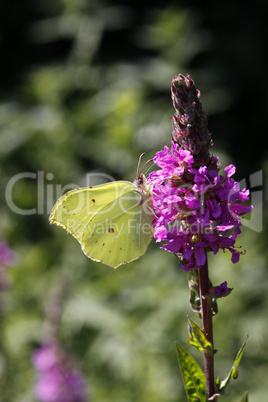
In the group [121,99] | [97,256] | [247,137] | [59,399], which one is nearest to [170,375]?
[59,399]

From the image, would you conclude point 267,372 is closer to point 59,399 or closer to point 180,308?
point 180,308

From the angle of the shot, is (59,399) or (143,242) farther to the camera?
(59,399)

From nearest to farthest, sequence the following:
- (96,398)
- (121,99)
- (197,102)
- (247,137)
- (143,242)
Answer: (197,102) < (143,242) < (96,398) < (121,99) < (247,137)

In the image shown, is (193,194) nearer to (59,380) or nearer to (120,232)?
(120,232)

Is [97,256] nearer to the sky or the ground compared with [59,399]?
nearer to the sky

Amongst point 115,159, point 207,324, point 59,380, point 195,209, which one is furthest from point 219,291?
point 115,159

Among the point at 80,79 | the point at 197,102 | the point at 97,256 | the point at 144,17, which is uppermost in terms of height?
the point at 144,17

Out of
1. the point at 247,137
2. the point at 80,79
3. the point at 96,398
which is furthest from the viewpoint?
the point at 247,137
